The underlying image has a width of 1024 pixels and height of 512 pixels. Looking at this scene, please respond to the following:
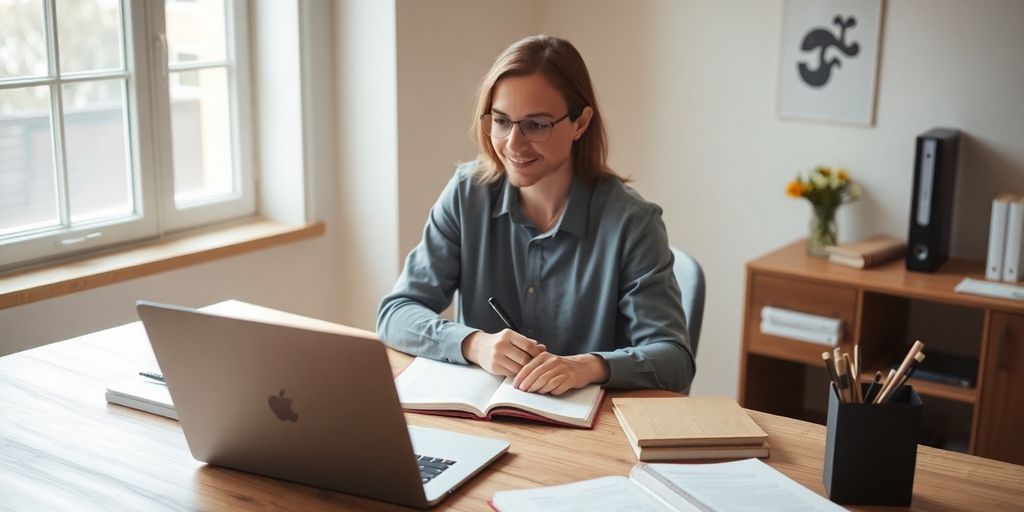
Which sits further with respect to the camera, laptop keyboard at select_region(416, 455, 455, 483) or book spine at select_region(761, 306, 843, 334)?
book spine at select_region(761, 306, 843, 334)

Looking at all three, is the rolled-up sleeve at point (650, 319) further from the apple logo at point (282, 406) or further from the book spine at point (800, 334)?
the book spine at point (800, 334)

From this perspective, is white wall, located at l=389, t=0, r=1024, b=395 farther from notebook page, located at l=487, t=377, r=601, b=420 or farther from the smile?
notebook page, located at l=487, t=377, r=601, b=420

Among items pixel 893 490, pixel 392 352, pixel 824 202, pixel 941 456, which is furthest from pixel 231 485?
pixel 824 202

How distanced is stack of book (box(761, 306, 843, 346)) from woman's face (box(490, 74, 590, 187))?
1.25m

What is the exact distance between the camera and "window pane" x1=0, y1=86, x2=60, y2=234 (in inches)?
102

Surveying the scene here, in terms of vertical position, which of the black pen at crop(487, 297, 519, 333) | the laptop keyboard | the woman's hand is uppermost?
the black pen at crop(487, 297, 519, 333)

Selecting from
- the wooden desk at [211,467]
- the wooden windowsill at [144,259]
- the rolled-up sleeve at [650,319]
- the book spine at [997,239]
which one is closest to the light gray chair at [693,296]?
the rolled-up sleeve at [650,319]

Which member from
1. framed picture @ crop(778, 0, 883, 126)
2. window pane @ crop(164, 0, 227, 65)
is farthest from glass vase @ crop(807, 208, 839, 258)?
window pane @ crop(164, 0, 227, 65)

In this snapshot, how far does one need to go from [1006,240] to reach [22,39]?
8.47 ft

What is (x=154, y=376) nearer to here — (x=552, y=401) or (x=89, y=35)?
(x=552, y=401)

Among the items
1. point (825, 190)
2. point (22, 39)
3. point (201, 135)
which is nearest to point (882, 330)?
point (825, 190)

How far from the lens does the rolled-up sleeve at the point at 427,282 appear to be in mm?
1982

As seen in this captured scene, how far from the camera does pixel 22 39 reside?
8.47 ft

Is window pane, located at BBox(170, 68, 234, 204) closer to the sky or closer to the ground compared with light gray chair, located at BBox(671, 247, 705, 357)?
closer to the sky
